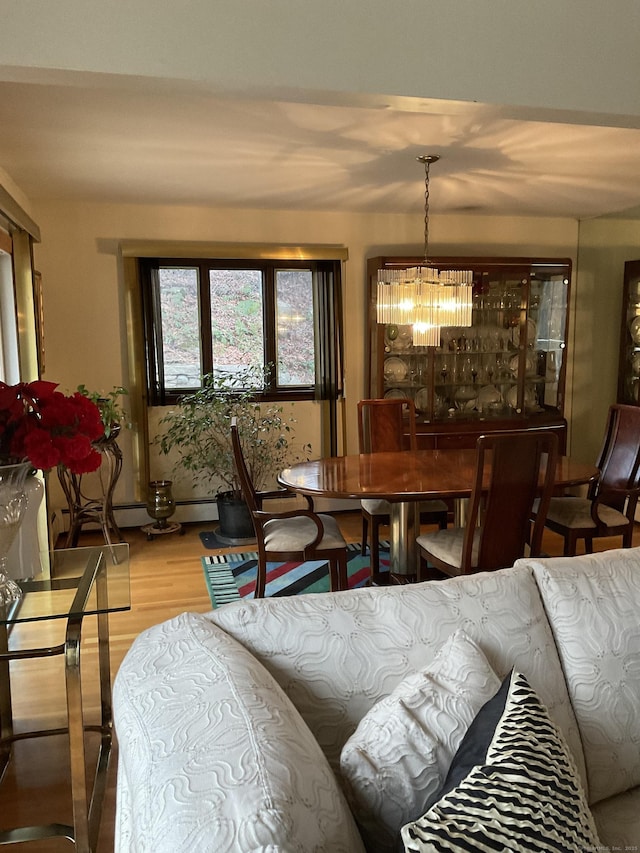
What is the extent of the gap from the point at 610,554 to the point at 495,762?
88 centimetres

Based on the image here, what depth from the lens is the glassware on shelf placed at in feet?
5.49

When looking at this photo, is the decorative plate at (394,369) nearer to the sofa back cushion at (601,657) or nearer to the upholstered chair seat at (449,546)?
the upholstered chair seat at (449,546)

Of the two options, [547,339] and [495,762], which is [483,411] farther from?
[495,762]

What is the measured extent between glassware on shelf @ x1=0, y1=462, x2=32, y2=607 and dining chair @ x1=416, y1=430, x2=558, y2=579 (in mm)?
1689

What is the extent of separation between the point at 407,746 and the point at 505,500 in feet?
5.87

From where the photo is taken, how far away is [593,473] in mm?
3311

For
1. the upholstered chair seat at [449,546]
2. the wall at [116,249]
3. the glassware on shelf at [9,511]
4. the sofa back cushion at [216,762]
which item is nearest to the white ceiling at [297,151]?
the wall at [116,249]

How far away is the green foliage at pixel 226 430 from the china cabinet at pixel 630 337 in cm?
273

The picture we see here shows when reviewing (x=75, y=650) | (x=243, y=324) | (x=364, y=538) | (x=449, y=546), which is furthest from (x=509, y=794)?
(x=243, y=324)

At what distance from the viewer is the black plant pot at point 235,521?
4.69 metres

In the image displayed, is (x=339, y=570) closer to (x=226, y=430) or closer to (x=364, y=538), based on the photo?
(x=364, y=538)

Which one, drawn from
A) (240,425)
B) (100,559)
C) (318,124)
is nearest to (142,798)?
(100,559)

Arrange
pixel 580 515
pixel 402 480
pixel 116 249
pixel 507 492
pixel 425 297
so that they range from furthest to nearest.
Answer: pixel 116 249
pixel 425 297
pixel 580 515
pixel 402 480
pixel 507 492

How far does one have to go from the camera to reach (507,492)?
9.12 feet
